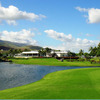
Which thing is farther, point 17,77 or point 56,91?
point 17,77

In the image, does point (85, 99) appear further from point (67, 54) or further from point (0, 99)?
point (67, 54)

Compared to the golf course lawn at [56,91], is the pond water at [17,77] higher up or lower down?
lower down

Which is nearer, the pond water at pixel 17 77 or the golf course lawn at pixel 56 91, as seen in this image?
the golf course lawn at pixel 56 91

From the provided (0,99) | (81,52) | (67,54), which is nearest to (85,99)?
(0,99)

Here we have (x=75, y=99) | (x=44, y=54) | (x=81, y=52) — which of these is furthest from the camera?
(x=44, y=54)

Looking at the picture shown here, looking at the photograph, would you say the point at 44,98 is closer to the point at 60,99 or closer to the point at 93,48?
the point at 60,99

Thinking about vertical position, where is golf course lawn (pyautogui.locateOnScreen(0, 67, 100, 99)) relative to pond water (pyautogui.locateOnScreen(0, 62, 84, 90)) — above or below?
above

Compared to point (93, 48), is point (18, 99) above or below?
below

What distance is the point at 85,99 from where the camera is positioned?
51.1 ft

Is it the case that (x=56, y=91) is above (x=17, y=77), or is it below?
above

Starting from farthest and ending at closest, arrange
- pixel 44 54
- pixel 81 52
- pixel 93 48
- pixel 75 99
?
1. pixel 44 54
2. pixel 81 52
3. pixel 93 48
4. pixel 75 99

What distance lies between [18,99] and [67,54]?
605 ft

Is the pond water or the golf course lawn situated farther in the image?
the pond water

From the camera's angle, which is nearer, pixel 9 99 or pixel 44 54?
pixel 9 99
